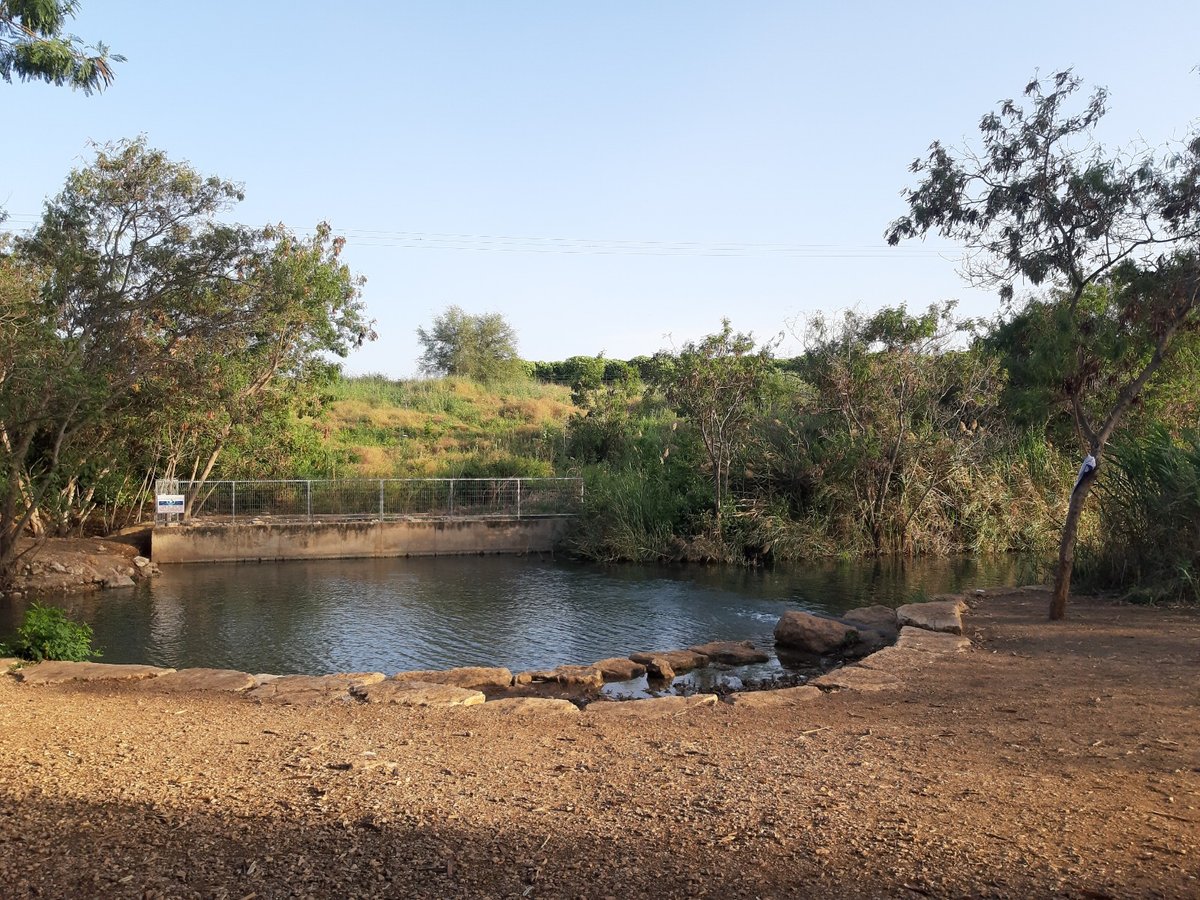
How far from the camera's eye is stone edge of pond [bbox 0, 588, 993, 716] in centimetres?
738

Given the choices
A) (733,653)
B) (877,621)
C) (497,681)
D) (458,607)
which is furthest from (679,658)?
(458,607)

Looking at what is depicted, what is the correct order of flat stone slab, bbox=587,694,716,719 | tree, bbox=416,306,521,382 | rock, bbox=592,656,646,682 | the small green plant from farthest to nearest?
tree, bbox=416,306,521,382 → rock, bbox=592,656,646,682 → the small green plant → flat stone slab, bbox=587,694,716,719

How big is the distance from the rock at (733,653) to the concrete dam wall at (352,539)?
12.4 meters

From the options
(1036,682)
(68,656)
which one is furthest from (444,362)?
(1036,682)

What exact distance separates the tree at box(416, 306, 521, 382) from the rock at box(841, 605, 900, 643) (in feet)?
120

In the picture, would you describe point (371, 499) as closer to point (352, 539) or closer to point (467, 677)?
point (352, 539)

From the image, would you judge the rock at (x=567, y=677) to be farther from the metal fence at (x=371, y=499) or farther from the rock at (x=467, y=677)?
the metal fence at (x=371, y=499)

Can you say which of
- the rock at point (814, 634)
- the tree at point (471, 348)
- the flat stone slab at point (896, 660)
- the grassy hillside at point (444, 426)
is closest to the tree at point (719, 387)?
the grassy hillside at point (444, 426)

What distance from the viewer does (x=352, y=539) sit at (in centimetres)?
2244

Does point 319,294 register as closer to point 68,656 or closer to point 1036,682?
point 68,656

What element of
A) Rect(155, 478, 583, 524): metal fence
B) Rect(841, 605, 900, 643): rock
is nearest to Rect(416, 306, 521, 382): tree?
Rect(155, 478, 583, 524): metal fence

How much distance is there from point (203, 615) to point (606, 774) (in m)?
11.2

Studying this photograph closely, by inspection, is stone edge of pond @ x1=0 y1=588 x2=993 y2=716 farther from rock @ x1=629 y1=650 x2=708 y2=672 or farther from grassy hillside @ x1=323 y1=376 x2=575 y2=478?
grassy hillside @ x1=323 y1=376 x2=575 y2=478

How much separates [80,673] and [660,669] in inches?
225
